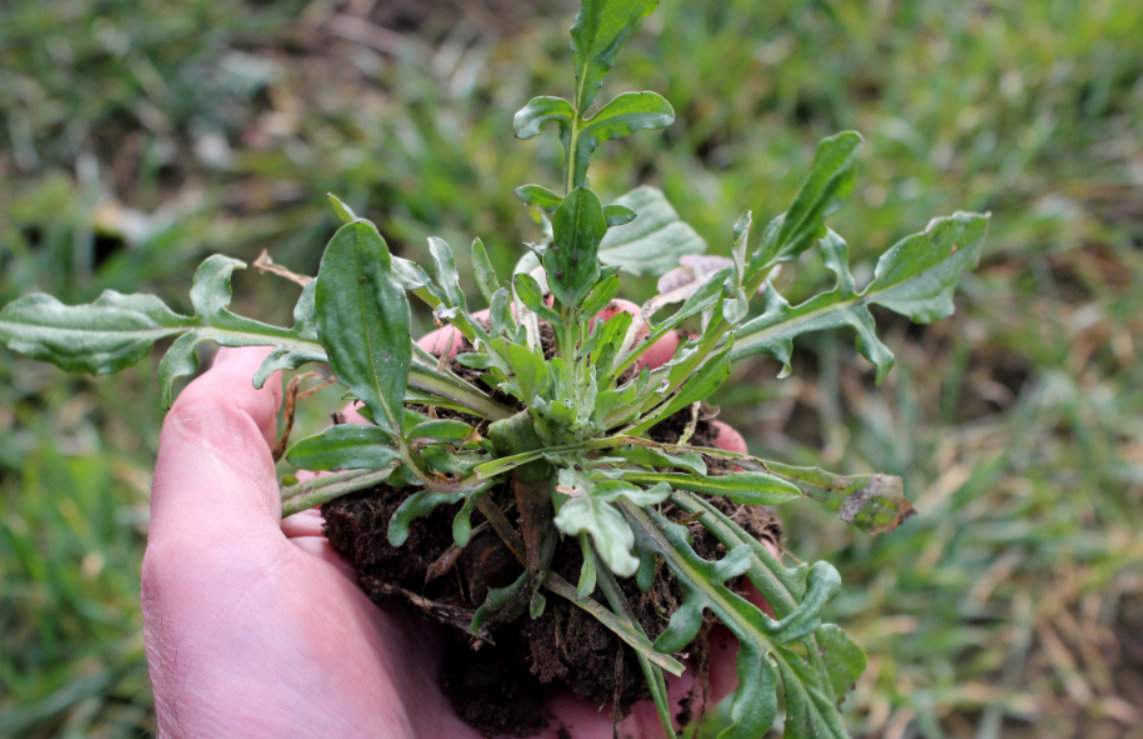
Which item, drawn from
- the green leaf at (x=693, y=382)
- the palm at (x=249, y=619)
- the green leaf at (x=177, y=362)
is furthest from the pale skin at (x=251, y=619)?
the green leaf at (x=693, y=382)

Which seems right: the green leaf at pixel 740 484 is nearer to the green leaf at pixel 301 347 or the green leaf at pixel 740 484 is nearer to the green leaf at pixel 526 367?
the green leaf at pixel 526 367

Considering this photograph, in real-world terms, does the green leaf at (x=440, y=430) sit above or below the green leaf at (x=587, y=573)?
above

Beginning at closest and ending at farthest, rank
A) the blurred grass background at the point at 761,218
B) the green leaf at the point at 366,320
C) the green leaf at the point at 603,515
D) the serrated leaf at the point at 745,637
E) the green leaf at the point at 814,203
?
the green leaf at the point at 603,515, the green leaf at the point at 366,320, the serrated leaf at the point at 745,637, the green leaf at the point at 814,203, the blurred grass background at the point at 761,218

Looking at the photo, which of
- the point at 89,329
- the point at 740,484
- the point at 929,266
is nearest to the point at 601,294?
the point at 740,484

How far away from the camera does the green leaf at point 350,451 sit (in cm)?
143

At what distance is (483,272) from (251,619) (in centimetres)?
58

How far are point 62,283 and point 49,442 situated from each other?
608 mm

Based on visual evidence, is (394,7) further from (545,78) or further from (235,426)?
(235,426)

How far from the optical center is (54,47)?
12.1ft

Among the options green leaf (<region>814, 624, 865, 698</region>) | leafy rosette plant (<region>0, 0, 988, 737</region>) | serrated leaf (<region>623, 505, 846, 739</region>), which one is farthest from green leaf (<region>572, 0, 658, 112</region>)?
green leaf (<region>814, 624, 865, 698</region>)

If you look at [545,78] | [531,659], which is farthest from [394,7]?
[531,659]

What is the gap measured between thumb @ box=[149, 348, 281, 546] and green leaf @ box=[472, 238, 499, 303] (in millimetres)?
406

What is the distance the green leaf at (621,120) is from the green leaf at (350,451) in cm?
51

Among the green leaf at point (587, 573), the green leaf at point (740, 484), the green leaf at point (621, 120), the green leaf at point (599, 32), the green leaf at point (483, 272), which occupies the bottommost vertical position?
the green leaf at point (587, 573)
